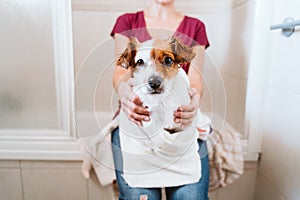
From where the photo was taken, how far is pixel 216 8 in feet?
3.67

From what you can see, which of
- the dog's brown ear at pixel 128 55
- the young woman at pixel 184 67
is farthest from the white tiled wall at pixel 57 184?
the dog's brown ear at pixel 128 55

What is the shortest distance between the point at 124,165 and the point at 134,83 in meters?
0.25

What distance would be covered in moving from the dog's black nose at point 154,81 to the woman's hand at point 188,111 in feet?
0.27

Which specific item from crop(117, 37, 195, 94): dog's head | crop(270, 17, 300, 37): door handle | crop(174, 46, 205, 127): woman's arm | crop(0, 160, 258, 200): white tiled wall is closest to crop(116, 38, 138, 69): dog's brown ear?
crop(117, 37, 195, 94): dog's head

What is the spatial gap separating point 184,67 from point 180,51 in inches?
1.3

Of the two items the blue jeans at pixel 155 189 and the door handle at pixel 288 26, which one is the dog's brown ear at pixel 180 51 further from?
the door handle at pixel 288 26

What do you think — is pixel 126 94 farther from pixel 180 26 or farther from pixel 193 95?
pixel 180 26

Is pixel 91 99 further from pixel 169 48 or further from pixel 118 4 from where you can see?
pixel 118 4

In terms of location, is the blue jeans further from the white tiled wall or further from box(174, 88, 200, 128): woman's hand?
the white tiled wall

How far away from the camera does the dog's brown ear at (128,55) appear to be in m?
0.47

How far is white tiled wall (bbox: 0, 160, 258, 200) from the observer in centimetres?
102

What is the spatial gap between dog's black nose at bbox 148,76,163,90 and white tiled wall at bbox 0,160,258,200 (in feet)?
2.21

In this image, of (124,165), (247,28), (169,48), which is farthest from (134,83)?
(247,28)

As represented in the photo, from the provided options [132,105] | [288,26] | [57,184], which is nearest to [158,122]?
[132,105]
